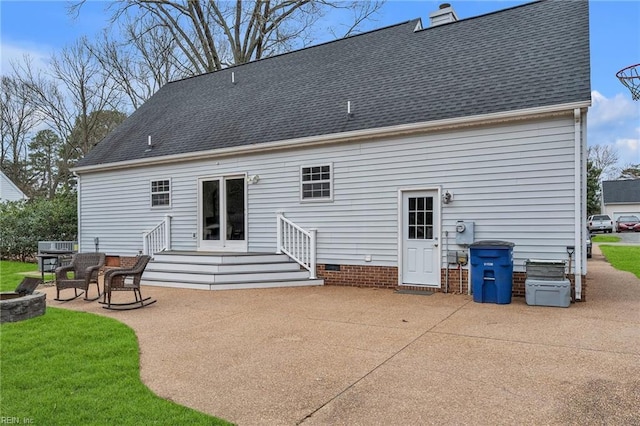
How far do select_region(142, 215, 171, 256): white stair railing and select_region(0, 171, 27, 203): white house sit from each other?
2098 centimetres

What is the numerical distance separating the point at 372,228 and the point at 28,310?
20.0 feet

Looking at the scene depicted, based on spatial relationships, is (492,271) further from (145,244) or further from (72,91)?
(72,91)

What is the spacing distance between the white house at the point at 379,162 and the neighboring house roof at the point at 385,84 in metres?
0.05

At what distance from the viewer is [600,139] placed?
48688 mm

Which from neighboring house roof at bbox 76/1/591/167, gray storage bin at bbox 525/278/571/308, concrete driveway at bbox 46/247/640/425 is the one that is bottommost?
concrete driveway at bbox 46/247/640/425

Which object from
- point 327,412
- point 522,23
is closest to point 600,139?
point 522,23

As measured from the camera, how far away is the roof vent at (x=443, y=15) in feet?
39.8

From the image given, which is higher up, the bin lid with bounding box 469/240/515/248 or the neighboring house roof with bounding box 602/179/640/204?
the neighboring house roof with bounding box 602/179/640/204

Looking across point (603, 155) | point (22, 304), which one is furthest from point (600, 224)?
point (22, 304)

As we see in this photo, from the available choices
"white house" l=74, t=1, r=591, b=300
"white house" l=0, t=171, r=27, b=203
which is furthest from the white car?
"white house" l=0, t=171, r=27, b=203

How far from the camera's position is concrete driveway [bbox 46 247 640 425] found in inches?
127

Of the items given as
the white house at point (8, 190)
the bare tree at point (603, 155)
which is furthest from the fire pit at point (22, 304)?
the bare tree at point (603, 155)

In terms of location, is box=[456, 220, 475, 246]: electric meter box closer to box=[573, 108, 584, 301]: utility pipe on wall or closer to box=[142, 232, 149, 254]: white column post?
box=[573, 108, 584, 301]: utility pipe on wall

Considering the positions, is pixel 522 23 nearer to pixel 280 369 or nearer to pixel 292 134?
pixel 292 134
